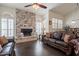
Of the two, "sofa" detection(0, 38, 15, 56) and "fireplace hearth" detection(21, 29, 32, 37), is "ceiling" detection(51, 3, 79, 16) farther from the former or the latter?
"sofa" detection(0, 38, 15, 56)

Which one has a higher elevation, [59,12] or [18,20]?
[59,12]

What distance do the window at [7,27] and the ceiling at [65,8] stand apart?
10.4ft

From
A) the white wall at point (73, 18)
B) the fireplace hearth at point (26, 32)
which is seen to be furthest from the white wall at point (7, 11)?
the white wall at point (73, 18)

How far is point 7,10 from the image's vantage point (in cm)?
605

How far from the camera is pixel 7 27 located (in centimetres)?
627

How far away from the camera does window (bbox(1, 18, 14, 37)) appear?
6.02m

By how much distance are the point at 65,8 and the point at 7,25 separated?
402 centimetres

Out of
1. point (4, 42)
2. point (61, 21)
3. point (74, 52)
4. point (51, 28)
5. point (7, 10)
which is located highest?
point (7, 10)

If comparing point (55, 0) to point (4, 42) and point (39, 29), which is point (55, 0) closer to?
point (4, 42)

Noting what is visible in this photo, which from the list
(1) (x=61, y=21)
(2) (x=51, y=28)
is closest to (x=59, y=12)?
(1) (x=61, y=21)

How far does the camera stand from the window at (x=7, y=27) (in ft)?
19.8

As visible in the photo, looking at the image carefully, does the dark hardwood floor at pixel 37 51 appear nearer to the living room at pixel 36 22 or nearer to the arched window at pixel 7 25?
the living room at pixel 36 22

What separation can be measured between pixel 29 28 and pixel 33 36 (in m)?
0.73

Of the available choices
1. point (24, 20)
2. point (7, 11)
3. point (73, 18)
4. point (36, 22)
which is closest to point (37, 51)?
point (7, 11)
